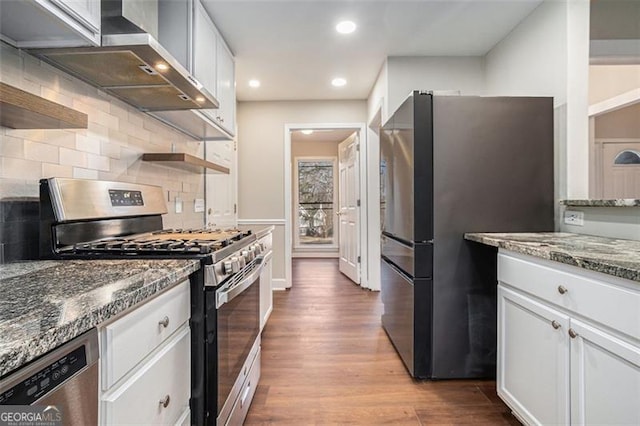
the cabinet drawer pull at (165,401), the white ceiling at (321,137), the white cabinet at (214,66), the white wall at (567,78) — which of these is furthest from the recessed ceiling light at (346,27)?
the white ceiling at (321,137)

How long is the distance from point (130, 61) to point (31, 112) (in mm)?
496

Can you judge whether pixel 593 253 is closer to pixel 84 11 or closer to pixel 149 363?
pixel 149 363

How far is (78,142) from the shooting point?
148 cm

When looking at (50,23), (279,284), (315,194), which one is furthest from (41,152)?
(315,194)

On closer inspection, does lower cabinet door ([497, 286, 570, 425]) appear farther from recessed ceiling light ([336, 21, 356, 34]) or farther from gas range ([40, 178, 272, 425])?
recessed ceiling light ([336, 21, 356, 34])

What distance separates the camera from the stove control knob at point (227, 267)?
49.3 inches

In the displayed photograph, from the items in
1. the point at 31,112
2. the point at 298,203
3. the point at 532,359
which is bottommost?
the point at 532,359

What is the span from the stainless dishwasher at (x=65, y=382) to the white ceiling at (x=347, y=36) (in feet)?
7.67

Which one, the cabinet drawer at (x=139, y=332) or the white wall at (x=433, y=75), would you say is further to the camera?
the white wall at (x=433, y=75)

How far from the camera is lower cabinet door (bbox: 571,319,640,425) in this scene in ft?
3.17

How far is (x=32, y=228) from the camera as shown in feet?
4.06

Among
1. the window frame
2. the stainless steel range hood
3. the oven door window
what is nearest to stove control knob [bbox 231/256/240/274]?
the oven door window

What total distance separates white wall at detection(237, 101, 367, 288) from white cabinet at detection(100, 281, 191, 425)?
3.20m

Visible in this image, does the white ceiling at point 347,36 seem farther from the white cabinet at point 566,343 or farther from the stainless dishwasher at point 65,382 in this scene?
the stainless dishwasher at point 65,382
